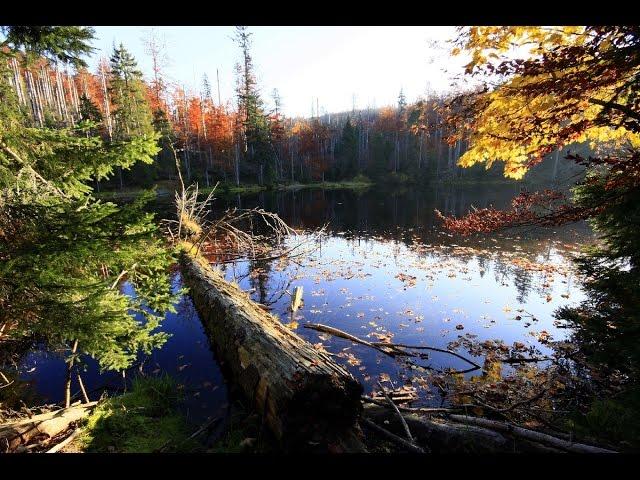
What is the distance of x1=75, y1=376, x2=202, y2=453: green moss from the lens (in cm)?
400

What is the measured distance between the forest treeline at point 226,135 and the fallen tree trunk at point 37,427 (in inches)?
1051

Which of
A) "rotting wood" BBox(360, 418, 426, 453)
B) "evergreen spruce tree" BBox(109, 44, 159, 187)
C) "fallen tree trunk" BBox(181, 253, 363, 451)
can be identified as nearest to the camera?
"fallen tree trunk" BBox(181, 253, 363, 451)

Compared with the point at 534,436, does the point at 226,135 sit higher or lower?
higher

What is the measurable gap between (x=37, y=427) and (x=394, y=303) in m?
8.14

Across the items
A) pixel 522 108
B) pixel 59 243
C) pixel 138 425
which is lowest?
pixel 138 425

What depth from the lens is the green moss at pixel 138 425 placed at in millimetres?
3998

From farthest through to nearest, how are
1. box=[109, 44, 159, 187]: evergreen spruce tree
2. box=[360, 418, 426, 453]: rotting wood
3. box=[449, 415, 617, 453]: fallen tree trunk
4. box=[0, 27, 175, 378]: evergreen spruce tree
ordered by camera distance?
box=[109, 44, 159, 187]: evergreen spruce tree → box=[360, 418, 426, 453]: rotting wood → box=[449, 415, 617, 453]: fallen tree trunk → box=[0, 27, 175, 378]: evergreen spruce tree

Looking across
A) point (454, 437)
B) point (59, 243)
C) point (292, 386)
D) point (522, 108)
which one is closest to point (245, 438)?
point (292, 386)

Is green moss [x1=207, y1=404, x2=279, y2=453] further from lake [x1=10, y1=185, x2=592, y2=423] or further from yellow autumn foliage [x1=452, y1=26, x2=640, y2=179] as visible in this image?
yellow autumn foliage [x1=452, y1=26, x2=640, y2=179]

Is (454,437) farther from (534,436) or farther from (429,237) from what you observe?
(429,237)

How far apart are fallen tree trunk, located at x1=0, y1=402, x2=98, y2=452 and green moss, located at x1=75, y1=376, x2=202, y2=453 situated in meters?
0.22

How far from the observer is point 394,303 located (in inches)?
381

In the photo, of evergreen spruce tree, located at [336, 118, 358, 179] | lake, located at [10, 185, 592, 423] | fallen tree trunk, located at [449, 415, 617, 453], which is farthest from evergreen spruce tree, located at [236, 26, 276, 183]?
fallen tree trunk, located at [449, 415, 617, 453]

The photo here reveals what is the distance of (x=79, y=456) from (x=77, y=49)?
213 inches
